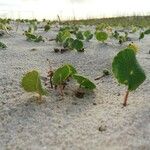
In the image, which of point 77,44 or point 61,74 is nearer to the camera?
point 61,74

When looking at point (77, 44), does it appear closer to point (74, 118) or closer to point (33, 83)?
point (33, 83)

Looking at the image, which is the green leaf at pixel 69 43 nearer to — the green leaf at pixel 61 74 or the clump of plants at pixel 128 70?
the green leaf at pixel 61 74

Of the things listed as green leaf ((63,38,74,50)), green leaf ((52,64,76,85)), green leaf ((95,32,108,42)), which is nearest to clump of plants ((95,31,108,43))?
green leaf ((95,32,108,42))

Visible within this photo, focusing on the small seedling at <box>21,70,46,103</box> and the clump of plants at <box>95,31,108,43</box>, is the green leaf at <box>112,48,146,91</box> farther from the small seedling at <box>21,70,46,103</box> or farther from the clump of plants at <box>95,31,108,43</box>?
the clump of plants at <box>95,31,108,43</box>

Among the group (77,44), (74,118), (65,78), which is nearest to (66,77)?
(65,78)

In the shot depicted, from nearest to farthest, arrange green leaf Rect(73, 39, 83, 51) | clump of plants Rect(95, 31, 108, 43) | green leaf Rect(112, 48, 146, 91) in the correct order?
green leaf Rect(112, 48, 146, 91) → green leaf Rect(73, 39, 83, 51) → clump of plants Rect(95, 31, 108, 43)

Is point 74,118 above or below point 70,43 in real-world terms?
below

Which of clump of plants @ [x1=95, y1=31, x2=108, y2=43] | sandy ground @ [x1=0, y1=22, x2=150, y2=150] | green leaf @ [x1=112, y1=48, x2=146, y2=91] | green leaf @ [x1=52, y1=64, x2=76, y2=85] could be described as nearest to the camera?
sandy ground @ [x1=0, y1=22, x2=150, y2=150]
